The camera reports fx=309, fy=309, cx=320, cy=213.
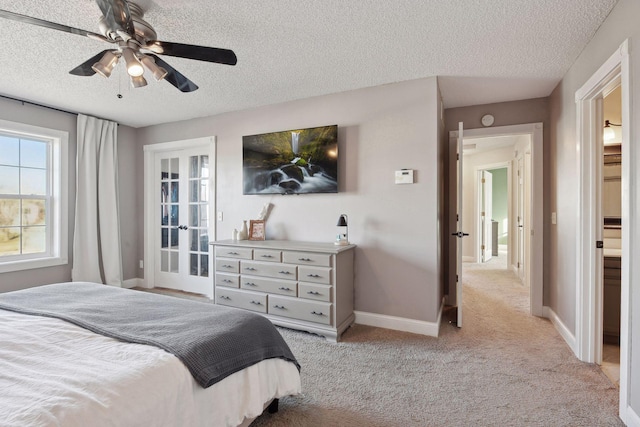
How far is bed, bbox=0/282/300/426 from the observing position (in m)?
0.94

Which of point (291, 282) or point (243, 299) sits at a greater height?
point (291, 282)

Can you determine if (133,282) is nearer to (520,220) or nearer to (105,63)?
(105,63)

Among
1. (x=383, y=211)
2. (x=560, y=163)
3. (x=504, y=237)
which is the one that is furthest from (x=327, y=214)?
(x=504, y=237)

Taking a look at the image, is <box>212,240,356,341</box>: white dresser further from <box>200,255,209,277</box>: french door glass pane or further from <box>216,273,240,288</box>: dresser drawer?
<box>200,255,209,277</box>: french door glass pane

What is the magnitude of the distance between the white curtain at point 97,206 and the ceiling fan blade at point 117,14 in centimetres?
302

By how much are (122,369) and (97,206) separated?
3.91 metres

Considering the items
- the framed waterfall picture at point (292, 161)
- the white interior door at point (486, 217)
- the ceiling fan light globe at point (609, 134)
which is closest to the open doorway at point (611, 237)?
the ceiling fan light globe at point (609, 134)

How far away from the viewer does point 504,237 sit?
8.12 metres

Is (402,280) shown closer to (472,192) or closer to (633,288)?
(633,288)

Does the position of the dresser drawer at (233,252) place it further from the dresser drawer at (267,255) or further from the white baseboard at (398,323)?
the white baseboard at (398,323)

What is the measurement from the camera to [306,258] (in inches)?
111

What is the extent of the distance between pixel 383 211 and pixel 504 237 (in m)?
6.60

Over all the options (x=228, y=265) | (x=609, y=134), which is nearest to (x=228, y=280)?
(x=228, y=265)

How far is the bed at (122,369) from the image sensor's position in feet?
3.10
